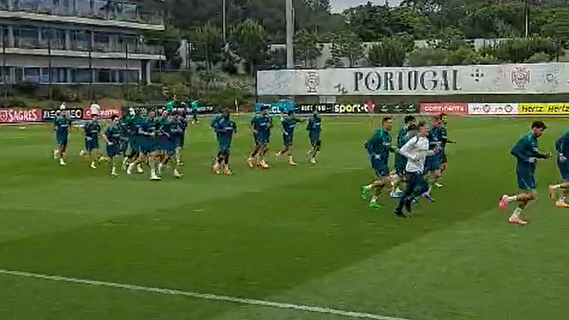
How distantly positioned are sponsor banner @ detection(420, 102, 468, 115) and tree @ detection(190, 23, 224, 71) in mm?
39635

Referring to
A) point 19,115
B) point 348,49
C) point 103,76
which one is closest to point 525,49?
point 348,49

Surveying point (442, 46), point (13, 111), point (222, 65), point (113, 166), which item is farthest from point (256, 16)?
point (113, 166)

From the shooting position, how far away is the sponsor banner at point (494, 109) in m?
67.7

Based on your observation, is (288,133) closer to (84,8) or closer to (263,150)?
(263,150)

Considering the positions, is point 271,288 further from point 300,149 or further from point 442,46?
point 442,46

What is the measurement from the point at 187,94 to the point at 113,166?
63.3m

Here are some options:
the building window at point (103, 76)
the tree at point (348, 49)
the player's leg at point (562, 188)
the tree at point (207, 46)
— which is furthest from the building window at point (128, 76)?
the player's leg at point (562, 188)

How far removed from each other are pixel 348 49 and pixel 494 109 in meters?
38.1

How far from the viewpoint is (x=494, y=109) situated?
224ft

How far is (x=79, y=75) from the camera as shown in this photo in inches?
3661

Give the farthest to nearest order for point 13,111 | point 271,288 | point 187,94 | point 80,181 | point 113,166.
Result: point 187,94 < point 13,111 < point 113,166 < point 80,181 < point 271,288

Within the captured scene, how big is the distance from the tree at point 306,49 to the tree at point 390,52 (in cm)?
922

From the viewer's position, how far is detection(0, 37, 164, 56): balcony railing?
85.5 meters

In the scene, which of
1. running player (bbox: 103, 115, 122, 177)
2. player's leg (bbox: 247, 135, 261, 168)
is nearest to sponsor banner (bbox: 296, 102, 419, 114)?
player's leg (bbox: 247, 135, 261, 168)
